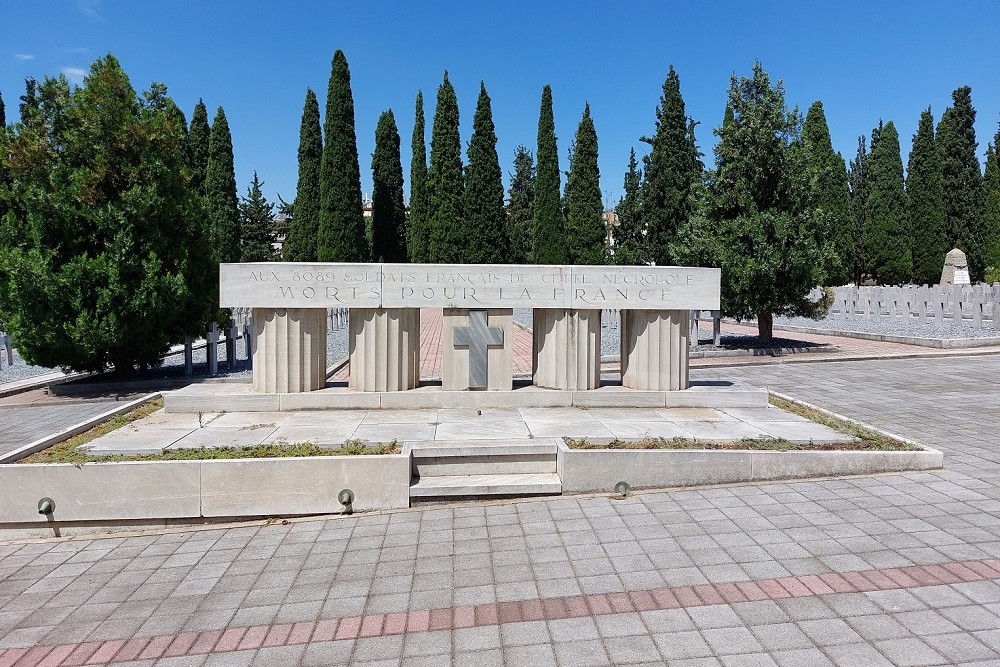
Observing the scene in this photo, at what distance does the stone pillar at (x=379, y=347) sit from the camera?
8.05 metres

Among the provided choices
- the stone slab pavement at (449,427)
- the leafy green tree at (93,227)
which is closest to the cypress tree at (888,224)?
the stone slab pavement at (449,427)

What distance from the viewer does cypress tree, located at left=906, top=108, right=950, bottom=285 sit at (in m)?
36.9

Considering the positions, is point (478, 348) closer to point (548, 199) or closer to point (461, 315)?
point (461, 315)

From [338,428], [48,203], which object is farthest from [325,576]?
[48,203]

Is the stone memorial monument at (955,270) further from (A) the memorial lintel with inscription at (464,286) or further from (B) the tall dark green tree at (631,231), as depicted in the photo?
(A) the memorial lintel with inscription at (464,286)

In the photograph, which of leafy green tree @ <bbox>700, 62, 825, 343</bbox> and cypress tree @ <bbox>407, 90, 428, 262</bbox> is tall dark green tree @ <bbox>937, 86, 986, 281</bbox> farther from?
cypress tree @ <bbox>407, 90, 428, 262</bbox>

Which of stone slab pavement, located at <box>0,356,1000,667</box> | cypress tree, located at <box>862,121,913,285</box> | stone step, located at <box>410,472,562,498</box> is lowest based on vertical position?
stone slab pavement, located at <box>0,356,1000,667</box>

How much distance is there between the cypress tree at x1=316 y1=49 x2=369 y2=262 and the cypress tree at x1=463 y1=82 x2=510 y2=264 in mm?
6652

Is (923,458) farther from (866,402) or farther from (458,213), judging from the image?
(458,213)

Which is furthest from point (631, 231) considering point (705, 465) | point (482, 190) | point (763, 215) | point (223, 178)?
point (705, 465)

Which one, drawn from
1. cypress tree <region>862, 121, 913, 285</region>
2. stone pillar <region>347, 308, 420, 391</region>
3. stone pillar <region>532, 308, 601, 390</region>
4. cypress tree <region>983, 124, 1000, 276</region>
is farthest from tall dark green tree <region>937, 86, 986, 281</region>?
stone pillar <region>347, 308, 420, 391</region>

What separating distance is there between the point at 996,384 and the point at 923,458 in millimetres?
6781

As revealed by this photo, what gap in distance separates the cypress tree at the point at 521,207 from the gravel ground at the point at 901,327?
2693 centimetres

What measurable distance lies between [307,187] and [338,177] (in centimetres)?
444
